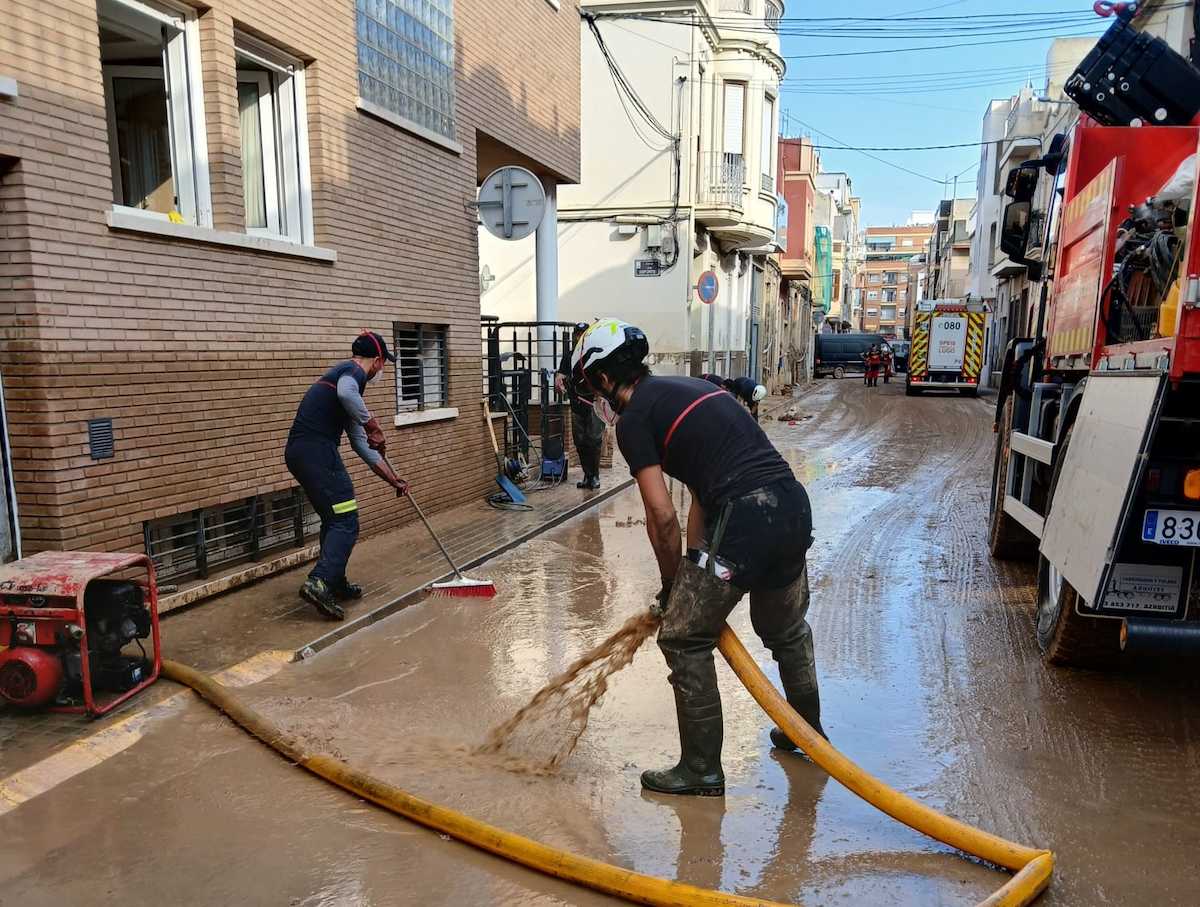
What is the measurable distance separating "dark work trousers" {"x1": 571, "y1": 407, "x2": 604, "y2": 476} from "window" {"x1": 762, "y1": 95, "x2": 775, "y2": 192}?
14466mm

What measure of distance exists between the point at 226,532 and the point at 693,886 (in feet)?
14.9

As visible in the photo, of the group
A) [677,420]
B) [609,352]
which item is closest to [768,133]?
[609,352]

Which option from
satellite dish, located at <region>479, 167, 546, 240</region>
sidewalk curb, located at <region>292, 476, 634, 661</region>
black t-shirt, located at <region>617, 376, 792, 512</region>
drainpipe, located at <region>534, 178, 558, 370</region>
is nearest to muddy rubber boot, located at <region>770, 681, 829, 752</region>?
black t-shirt, located at <region>617, 376, 792, 512</region>

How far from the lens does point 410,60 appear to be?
798cm

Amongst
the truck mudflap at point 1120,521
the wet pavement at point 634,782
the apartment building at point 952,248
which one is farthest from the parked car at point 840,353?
the truck mudflap at point 1120,521

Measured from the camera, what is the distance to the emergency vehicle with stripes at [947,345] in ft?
87.4

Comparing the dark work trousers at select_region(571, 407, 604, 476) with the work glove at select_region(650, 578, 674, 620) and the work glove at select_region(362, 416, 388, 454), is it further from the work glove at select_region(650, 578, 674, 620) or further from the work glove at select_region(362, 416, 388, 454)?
the work glove at select_region(650, 578, 674, 620)

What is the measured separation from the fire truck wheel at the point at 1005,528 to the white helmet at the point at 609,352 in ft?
15.3

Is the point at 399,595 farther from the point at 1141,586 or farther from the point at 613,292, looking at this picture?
the point at 613,292

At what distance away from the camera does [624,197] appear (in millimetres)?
19312

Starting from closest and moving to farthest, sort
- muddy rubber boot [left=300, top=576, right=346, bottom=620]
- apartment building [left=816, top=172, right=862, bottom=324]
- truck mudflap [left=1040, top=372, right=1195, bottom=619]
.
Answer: truck mudflap [left=1040, top=372, right=1195, bottom=619]
muddy rubber boot [left=300, top=576, right=346, bottom=620]
apartment building [left=816, top=172, right=862, bottom=324]

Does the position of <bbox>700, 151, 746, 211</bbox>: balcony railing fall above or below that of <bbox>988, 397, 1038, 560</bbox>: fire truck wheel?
above

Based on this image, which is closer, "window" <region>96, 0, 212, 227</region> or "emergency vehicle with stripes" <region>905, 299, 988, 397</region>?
"window" <region>96, 0, 212, 227</region>

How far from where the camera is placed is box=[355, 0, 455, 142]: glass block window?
7395mm
